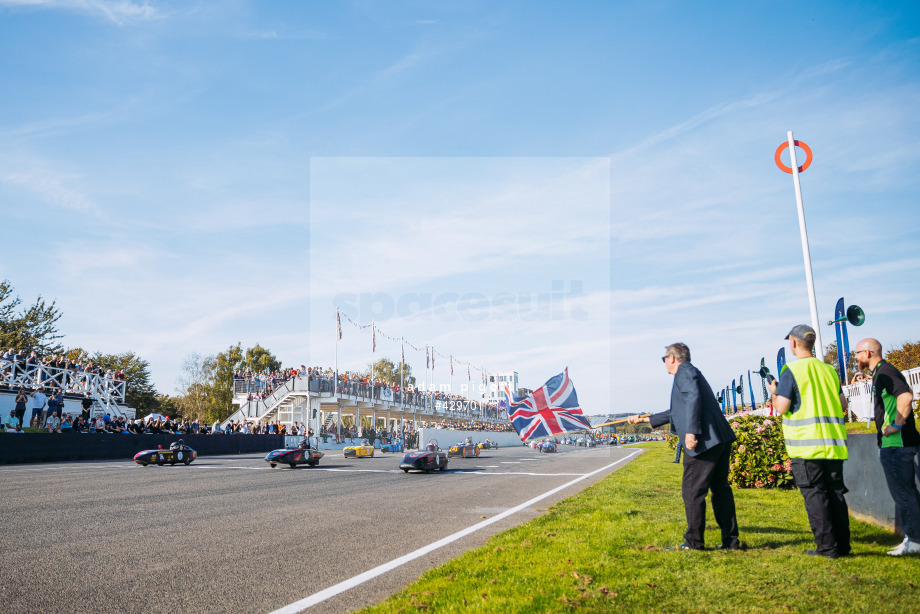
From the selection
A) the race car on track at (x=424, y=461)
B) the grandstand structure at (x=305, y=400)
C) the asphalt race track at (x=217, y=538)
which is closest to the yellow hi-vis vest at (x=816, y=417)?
the asphalt race track at (x=217, y=538)

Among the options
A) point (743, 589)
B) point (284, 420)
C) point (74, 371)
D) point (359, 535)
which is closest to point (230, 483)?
point (359, 535)

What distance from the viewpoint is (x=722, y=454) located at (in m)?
6.14

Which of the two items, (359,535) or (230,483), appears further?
(230,483)

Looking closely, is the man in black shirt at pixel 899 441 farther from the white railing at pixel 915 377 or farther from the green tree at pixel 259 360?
the green tree at pixel 259 360

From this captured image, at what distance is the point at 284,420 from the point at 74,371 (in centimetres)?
1609

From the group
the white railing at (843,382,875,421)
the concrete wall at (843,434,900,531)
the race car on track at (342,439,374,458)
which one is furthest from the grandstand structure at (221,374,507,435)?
the concrete wall at (843,434,900,531)

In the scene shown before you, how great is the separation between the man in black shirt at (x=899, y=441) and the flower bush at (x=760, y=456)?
7.43 meters

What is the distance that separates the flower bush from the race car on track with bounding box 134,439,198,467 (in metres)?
19.8

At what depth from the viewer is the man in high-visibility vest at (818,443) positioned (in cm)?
551

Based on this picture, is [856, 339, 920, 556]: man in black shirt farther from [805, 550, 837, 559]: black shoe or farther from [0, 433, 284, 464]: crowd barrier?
[0, 433, 284, 464]: crowd barrier

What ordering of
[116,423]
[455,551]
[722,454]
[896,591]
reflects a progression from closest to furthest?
1. [896,591]
2. [722,454]
3. [455,551]
4. [116,423]

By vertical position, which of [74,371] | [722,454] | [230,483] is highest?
[74,371]

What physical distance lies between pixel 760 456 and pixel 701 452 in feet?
26.9

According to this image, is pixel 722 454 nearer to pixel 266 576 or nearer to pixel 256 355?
pixel 266 576
